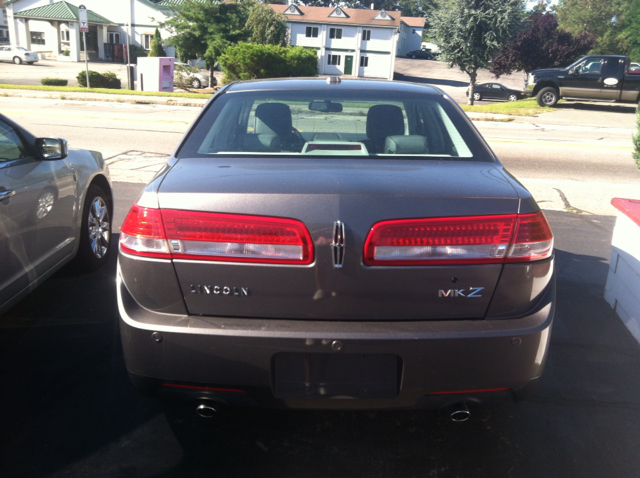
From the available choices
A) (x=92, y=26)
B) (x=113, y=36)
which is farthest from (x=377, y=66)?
(x=92, y=26)

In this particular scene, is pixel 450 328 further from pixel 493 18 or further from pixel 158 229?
pixel 493 18

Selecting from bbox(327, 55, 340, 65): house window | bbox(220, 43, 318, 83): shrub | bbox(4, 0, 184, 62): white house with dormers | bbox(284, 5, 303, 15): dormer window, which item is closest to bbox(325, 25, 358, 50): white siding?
bbox(327, 55, 340, 65): house window

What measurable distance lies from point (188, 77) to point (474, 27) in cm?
1482

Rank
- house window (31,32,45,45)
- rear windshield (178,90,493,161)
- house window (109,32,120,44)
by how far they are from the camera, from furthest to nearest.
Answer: house window (109,32,120,44), house window (31,32,45,45), rear windshield (178,90,493,161)

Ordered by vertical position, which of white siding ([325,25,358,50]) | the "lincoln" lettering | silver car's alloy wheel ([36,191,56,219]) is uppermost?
white siding ([325,25,358,50])

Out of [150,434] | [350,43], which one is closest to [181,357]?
[150,434]

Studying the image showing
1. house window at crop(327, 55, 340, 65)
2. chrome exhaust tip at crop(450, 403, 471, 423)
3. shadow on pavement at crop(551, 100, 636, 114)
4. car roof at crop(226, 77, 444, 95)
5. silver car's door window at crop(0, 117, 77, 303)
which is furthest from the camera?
house window at crop(327, 55, 340, 65)

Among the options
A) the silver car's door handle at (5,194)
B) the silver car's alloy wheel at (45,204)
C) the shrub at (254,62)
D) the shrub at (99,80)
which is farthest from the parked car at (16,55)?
the silver car's door handle at (5,194)

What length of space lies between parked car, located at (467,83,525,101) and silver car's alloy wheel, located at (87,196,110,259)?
116 ft

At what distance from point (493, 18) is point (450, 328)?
2572cm

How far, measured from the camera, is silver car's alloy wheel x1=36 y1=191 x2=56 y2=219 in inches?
153

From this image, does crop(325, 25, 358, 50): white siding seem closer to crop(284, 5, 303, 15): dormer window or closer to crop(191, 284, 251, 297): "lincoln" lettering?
crop(284, 5, 303, 15): dormer window

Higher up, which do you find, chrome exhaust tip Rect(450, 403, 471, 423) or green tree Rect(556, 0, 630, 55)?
green tree Rect(556, 0, 630, 55)

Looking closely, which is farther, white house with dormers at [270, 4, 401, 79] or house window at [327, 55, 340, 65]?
house window at [327, 55, 340, 65]
